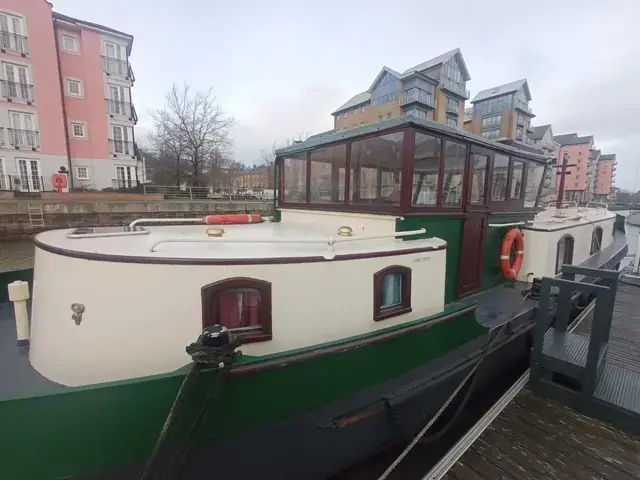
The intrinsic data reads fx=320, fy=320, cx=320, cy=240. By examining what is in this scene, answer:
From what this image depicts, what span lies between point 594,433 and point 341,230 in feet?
11.8

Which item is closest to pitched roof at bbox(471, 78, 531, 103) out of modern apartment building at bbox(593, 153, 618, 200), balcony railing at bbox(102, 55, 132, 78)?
balcony railing at bbox(102, 55, 132, 78)

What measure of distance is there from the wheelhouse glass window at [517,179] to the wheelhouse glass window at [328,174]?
3.36 metres

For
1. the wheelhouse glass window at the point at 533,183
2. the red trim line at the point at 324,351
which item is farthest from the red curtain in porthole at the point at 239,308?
the wheelhouse glass window at the point at 533,183

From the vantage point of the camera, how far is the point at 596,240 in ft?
32.0

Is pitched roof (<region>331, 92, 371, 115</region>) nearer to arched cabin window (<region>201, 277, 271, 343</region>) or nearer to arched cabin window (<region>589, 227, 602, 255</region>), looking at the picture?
arched cabin window (<region>589, 227, 602, 255</region>)

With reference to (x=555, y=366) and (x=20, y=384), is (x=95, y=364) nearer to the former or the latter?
(x=20, y=384)

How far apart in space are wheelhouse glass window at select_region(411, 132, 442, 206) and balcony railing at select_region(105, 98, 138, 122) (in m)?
28.6

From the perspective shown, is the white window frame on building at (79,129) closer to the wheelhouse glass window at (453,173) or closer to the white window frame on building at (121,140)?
the white window frame on building at (121,140)

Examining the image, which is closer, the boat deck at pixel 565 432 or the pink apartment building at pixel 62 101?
the boat deck at pixel 565 432

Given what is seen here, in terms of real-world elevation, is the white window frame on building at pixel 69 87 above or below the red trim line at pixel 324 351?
above

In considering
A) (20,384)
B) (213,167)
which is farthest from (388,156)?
(213,167)

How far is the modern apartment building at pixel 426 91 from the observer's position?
34.8m

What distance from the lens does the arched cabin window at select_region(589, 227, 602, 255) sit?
30.8 feet

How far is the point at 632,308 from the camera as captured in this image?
23.7 feet
